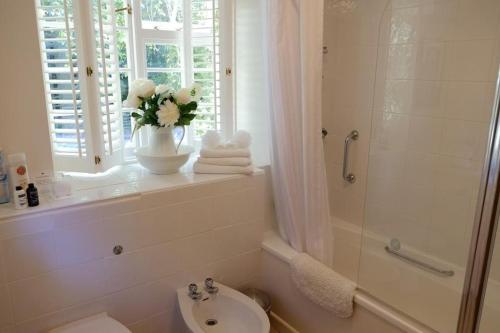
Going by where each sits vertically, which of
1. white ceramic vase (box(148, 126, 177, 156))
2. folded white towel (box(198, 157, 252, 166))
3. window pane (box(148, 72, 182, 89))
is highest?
window pane (box(148, 72, 182, 89))

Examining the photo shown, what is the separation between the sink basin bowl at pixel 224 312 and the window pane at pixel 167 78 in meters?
1.14

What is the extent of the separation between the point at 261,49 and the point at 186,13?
1.56ft

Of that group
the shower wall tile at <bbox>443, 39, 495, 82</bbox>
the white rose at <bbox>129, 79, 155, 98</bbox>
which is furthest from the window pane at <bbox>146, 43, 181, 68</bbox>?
the shower wall tile at <bbox>443, 39, 495, 82</bbox>

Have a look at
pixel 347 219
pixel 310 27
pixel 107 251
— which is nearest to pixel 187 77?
pixel 310 27

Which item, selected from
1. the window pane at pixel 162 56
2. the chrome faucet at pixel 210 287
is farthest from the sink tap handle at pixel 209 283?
the window pane at pixel 162 56

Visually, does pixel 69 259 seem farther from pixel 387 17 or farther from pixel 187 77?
pixel 387 17

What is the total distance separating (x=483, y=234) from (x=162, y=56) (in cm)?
176

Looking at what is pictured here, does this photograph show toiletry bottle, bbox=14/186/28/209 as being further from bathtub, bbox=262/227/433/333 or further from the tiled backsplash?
bathtub, bbox=262/227/433/333

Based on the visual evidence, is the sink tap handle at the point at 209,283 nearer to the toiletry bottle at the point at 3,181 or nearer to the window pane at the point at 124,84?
the toiletry bottle at the point at 3,181

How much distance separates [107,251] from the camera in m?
1.62

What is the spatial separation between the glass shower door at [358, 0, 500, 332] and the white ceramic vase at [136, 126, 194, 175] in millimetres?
1122

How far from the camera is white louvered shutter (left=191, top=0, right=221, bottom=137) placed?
7.06ft

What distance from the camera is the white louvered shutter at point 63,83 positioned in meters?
1.67

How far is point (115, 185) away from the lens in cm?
176
